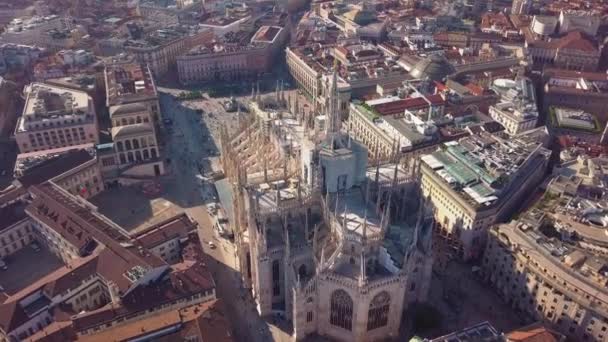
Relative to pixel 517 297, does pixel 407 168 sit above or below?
above

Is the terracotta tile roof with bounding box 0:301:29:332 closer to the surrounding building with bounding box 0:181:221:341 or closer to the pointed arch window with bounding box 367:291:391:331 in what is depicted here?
the surrounding building with bounding box 0:181:221:341

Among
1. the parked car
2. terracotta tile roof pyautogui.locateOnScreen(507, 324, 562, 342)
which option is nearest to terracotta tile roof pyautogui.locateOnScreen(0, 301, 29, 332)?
the parked car

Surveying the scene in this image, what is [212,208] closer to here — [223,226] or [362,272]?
[223,226]

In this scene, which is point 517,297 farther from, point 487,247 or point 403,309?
point 403,309

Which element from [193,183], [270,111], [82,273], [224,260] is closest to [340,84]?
[270,111]

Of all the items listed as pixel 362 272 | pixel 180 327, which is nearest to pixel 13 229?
pixel 180 327

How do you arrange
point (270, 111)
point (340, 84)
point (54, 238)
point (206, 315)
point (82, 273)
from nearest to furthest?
point (206, 315), point (82, 273), point (54, 238), point (270, 111), point (340, 84)
